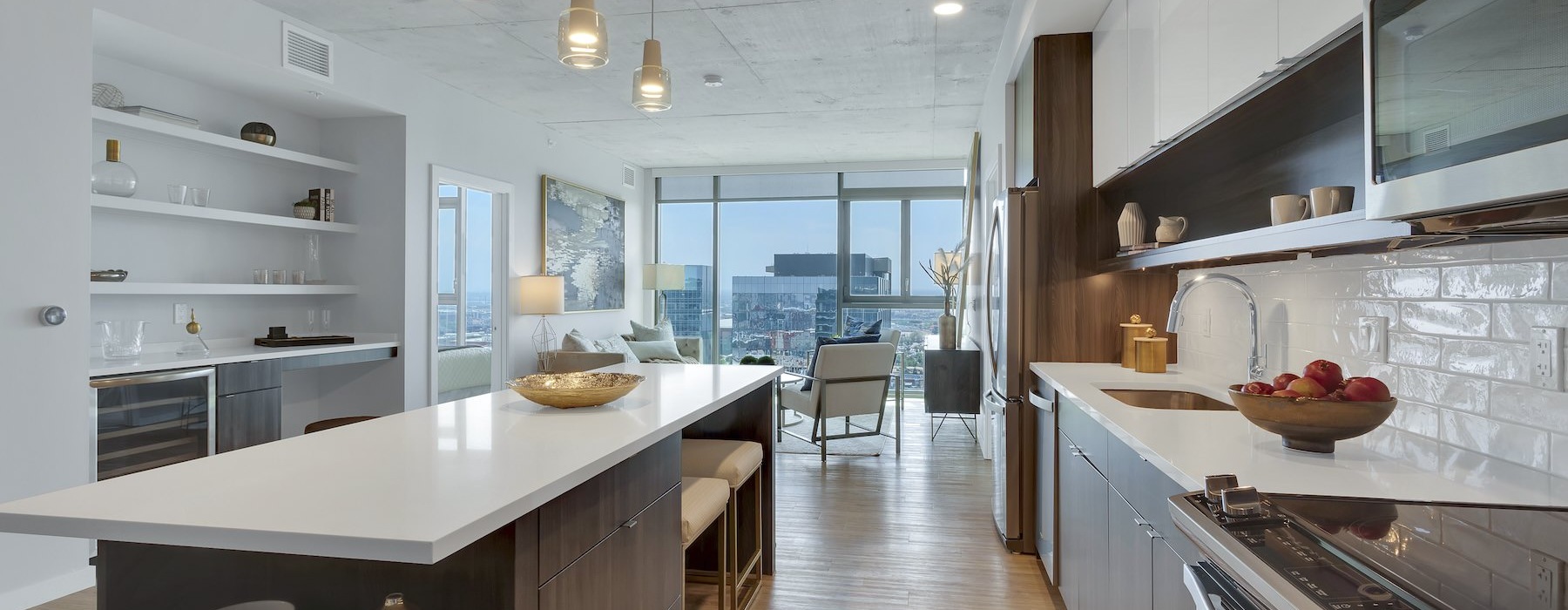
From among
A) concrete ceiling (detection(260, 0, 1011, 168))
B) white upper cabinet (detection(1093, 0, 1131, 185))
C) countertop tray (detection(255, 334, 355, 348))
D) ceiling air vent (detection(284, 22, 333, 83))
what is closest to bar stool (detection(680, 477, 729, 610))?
A: white upper cabinet (detection(1093, 0, 1131, 185))

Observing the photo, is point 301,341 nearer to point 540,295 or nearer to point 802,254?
point 540,295

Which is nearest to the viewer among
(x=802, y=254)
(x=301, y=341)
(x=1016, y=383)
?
(x=1016, y=383)

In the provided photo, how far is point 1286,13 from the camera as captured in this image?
1552mm

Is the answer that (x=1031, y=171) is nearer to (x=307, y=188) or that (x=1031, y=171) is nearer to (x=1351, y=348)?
(x=1351, y=348)

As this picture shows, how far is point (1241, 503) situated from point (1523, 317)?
2.35 ft

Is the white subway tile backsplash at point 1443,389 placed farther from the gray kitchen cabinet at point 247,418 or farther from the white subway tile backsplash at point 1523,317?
the gray kitchen cabinet at point 247,418

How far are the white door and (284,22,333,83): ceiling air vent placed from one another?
3.07ft

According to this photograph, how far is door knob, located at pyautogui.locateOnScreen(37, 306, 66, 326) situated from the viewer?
2.83 metres

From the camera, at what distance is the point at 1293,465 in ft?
4.46

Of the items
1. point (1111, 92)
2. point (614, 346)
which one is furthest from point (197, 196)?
point (1111, 92)

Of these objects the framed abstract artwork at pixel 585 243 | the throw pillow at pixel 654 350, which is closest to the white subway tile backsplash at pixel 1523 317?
the framed abstract artwork at pixel 585 243

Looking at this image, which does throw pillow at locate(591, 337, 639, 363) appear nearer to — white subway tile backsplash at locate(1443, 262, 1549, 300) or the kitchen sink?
the kitchen sink

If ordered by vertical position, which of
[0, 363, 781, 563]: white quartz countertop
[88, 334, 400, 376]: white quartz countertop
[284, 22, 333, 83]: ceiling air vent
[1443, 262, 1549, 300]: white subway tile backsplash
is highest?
[284, 22, 333, 83]: ceiling air vent

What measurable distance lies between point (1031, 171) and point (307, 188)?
14.1 ft
